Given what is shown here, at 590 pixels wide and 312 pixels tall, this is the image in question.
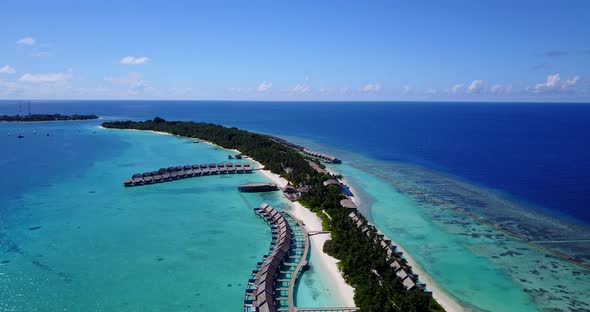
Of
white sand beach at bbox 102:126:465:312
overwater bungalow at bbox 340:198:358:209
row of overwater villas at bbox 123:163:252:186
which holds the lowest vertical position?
white sand beach at bbox 102:126:465:312

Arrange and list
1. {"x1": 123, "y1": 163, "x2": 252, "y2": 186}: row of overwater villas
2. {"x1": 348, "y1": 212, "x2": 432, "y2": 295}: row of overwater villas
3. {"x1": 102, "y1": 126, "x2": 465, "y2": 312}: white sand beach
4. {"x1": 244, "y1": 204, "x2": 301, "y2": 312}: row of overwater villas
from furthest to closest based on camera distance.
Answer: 1. {"x1": 123, "y1": 163, "x2": 252, "y2": 186}: row of overwater villas
2. {"x1": 348, "y1": 212, "x2": 432, "y2": 295}: row of overwater villas
3. {"x1": 102, "y1": 126, "x2": 465, "y2": 312}: white sand beach
4. {"x1": 244, "y1": 204, "x2": 301, "y2": 312}: row of overwater villas

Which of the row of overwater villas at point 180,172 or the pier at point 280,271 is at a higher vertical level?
the row of overwater villas at point 180,172

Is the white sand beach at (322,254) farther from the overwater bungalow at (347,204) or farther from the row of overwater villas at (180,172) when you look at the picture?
the row of overwater villas at (180,172)

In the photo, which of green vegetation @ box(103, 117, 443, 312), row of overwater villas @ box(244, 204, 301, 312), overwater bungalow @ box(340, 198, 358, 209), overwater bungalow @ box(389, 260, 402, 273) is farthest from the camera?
overwater bungalow @ box(340, 198, 358, 209)

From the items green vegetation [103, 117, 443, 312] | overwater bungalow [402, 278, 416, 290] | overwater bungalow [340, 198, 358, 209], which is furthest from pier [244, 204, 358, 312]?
overwater bungalow [340, 198, 358, 209]

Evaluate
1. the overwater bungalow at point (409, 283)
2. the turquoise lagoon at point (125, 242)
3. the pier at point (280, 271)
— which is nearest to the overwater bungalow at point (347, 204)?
the pier at point (280, 271)

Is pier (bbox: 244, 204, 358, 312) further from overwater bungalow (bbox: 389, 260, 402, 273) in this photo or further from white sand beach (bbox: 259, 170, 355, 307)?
overwater bungalow (bbox: 389, 260, 402, 273)

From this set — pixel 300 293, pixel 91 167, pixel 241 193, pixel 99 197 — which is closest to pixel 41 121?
pixel 91 167

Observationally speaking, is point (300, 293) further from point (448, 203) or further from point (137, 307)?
point (448, 203)
